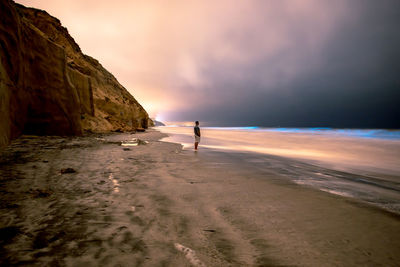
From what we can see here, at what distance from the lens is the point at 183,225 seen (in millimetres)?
2393

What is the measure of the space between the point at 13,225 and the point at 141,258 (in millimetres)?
1765

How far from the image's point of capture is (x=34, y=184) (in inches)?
144

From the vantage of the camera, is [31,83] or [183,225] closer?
[183,225]

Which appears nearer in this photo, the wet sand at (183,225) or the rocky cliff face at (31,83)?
the wet sand at (183,225)

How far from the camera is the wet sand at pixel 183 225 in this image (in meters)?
1.75

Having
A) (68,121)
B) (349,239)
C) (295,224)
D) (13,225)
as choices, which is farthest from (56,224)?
(68,121)

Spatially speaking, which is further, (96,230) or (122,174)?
(122,174)

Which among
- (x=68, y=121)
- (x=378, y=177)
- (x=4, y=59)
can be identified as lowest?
(x=378, y=177)

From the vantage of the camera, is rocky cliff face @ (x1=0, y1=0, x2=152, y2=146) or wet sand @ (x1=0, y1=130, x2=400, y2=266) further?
rocky cliff face @ (x1=0, y1=0, x2=152, y2=146)

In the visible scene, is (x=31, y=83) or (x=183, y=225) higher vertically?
(x=31, y=83)

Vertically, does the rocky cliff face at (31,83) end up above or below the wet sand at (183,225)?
above

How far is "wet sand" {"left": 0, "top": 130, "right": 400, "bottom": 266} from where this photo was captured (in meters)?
1.75

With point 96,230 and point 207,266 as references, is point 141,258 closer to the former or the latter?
point 207,266

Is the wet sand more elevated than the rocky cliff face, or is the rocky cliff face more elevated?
the rocky cliff face
